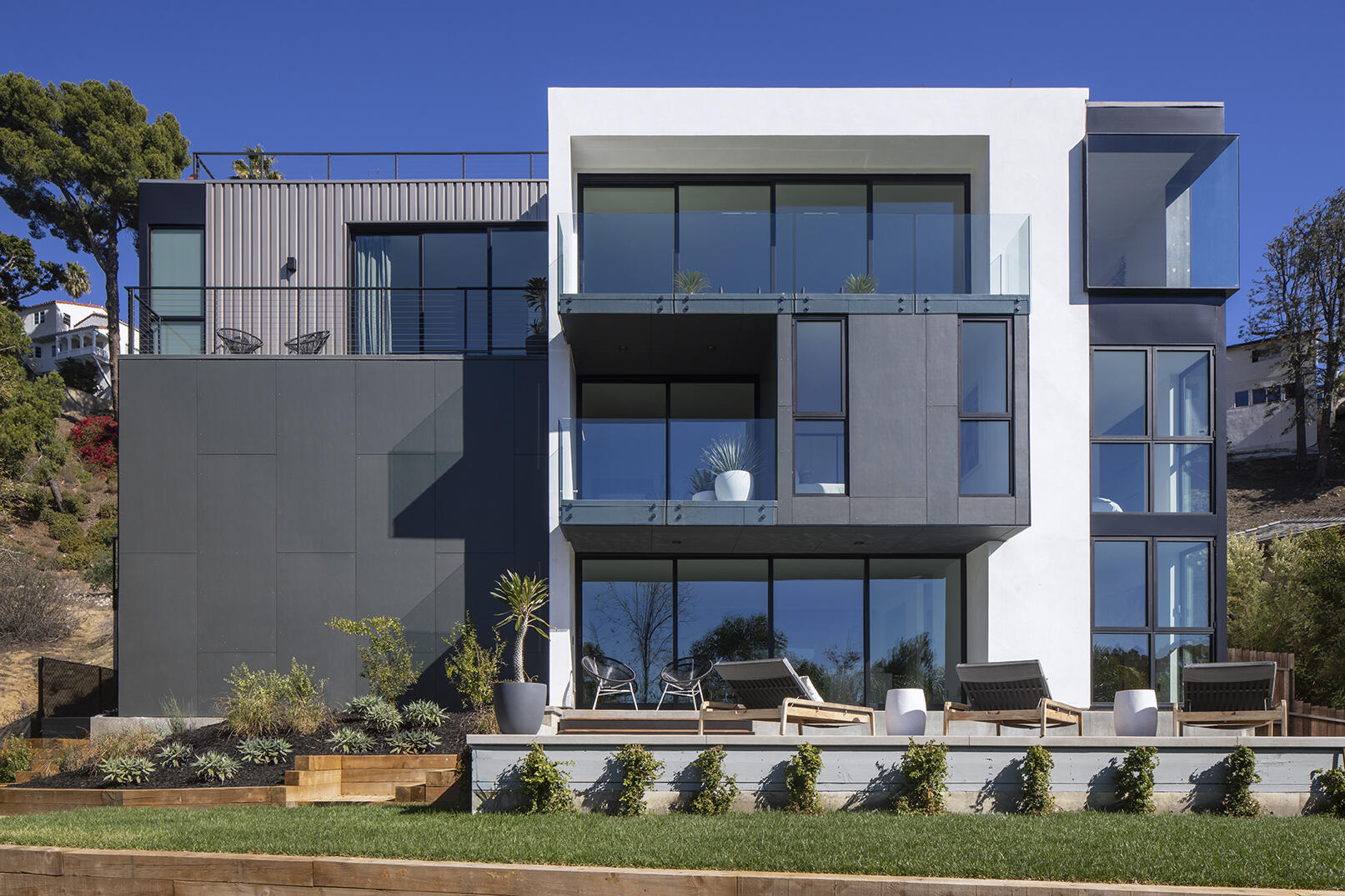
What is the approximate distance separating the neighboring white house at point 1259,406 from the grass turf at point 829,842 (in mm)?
34441

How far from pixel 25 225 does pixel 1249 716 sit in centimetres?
3591

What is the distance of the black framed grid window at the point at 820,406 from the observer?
11688 mm

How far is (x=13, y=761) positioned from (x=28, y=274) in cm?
2581

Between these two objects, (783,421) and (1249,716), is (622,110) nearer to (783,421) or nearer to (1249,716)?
(783,421)

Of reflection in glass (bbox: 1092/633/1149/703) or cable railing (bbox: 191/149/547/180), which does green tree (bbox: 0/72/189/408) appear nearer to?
cable railing (bbox: 191/149/547/180)

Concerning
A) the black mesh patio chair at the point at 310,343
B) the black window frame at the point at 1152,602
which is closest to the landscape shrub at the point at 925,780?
the black window frame at the point at 1152,602

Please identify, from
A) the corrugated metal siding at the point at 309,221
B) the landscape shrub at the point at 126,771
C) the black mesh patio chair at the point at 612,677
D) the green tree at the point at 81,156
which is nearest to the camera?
the landscape shrub at the point at 126,771

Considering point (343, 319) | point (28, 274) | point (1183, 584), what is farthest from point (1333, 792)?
point (28, 274)

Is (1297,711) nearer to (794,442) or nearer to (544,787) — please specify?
(794,442)

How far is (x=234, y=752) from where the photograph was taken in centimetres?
1030

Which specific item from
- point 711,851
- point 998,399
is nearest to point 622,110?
point 998,399

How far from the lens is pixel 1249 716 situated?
27.9ft

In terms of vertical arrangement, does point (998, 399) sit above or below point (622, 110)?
below

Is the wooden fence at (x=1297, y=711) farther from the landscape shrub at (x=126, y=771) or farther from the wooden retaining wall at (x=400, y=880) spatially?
the landscape shrub at (x=126, y=771)
